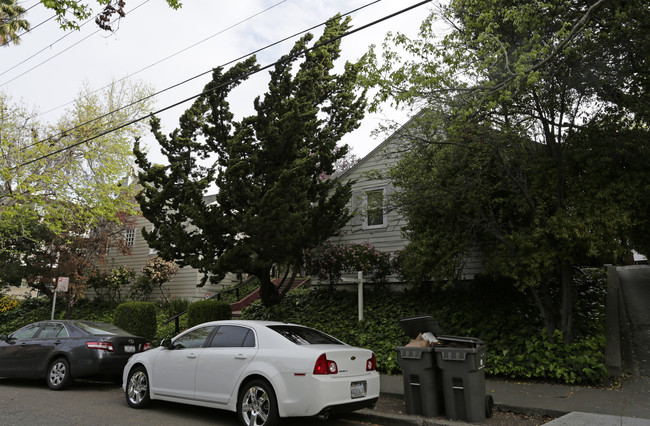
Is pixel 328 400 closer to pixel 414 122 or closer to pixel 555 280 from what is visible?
pixel 414 122

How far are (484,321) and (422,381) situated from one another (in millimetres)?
4600

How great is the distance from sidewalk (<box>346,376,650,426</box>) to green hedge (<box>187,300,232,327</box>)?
6.93 metres

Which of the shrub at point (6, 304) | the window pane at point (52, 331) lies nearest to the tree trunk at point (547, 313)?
the window pane at point (52, 331)

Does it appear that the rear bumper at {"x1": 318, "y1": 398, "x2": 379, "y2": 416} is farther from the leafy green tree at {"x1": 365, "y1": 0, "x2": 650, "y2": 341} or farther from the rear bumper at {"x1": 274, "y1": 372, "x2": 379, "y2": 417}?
the leafy green tree at {"x1": 365, "y1": 0, "x2": 650, "y2": 341}

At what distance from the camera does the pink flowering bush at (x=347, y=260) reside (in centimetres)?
1295

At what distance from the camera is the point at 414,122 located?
9.56 m

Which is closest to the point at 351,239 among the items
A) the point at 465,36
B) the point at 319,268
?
the point at 319,268

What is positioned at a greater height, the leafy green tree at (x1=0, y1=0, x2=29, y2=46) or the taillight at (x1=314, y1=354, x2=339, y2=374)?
the leafy green tree at (x1=0, y1=0, x2=29, y2=46)

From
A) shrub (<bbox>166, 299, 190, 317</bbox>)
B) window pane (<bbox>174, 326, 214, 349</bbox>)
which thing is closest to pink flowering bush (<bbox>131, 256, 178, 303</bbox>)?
shrub (<bbox>166, 299, 190, 317</bbox>)

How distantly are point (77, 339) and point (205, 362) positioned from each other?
4.19 m

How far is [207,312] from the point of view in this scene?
13.4 meters

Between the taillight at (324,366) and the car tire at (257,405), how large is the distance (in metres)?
0.65

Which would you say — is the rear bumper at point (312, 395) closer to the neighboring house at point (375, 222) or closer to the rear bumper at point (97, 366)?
the rear bumper at point (97, 366)

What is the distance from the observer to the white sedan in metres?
5.37
